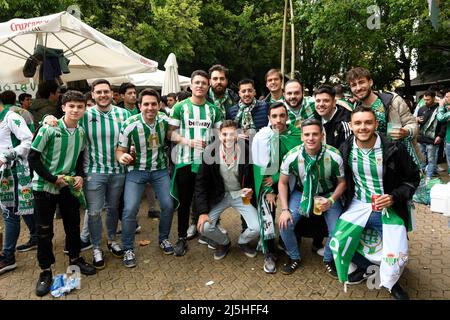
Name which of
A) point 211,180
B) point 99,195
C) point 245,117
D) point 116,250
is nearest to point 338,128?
point 245,117

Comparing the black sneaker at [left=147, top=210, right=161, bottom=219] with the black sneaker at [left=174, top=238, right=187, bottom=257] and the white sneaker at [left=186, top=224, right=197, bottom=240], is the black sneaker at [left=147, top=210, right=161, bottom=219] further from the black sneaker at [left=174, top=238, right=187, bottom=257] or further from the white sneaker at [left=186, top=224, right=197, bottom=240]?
the black sneaker at [left=174, top=238, right=187, bottom=257]

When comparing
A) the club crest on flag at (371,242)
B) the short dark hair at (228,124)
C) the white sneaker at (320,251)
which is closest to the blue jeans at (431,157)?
the white sneaker at (320,251)

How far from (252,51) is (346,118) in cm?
1661

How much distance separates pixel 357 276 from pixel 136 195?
247cm

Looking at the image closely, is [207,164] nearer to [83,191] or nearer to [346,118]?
[83,191]

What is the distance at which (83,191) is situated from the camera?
156 inches

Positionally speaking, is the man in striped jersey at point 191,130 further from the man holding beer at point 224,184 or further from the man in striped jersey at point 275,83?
the man in striped jersey at point 275,83

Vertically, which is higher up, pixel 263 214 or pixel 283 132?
pixel 283 132

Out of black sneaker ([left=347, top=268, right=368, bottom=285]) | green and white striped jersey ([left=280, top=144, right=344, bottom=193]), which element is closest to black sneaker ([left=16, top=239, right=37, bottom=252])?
green and white striped jersey ([left=280, top=144, right=344, bottom=193])

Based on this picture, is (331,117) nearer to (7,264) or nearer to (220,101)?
(220,101)

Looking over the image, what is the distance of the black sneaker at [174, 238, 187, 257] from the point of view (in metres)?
4.44

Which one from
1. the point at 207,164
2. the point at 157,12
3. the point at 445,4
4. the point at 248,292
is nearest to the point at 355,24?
the point at 445,4

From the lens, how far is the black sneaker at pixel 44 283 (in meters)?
3.54

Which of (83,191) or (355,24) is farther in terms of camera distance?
(355,24)
